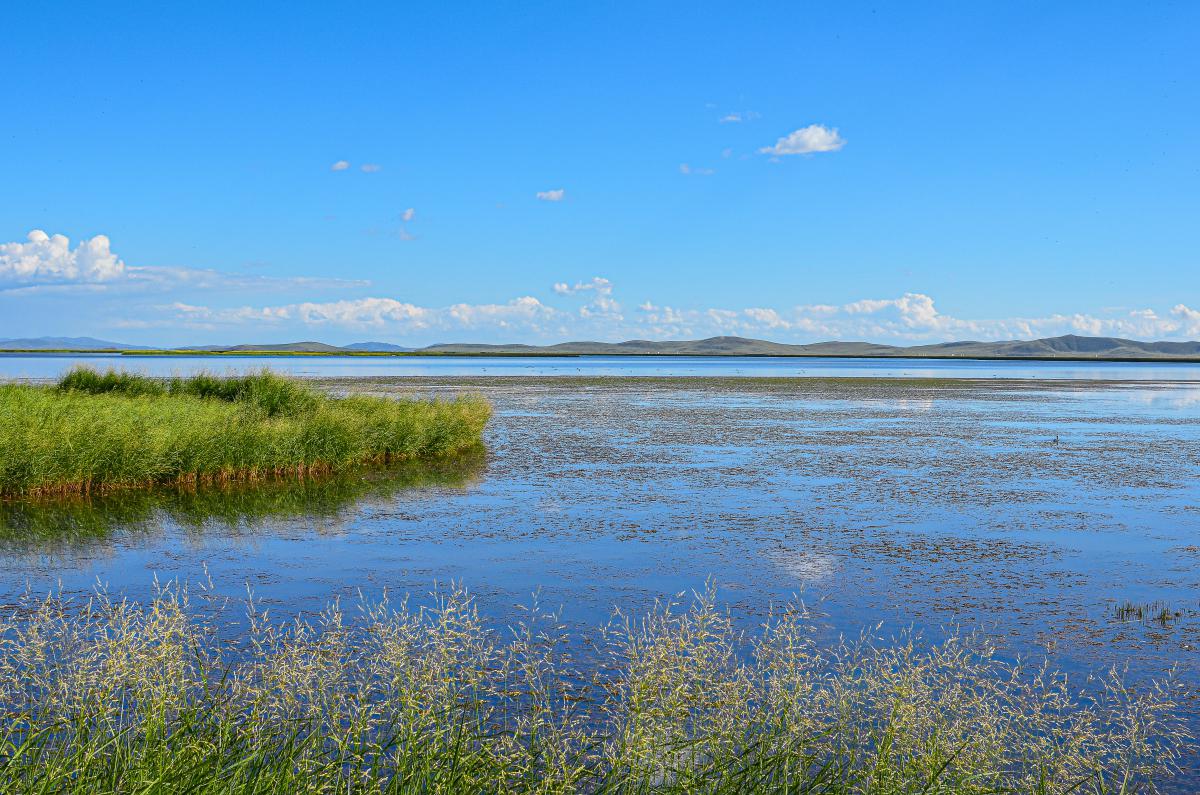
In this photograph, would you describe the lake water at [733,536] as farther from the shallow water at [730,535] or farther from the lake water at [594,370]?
the lake water at [594,370]

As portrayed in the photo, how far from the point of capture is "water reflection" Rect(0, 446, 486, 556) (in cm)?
1418

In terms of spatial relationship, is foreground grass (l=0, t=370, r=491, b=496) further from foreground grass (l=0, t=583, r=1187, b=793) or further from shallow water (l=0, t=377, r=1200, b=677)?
foreground grass (l=0, t=583, r=1187, b=793)

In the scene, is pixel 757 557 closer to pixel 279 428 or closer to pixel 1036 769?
pixel 1036 769

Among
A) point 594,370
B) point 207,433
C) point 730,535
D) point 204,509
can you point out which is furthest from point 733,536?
point 594,370

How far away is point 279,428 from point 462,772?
1739 cm

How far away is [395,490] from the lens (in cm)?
1894

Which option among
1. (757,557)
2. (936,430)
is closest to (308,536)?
(757,557)

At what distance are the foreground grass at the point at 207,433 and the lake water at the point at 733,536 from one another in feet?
3.58

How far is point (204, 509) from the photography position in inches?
653

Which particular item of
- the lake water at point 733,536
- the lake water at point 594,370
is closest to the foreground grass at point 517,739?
the lake water at point 733,536

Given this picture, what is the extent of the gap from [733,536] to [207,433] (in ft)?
38.5

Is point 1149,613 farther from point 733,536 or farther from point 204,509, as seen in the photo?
point 204,509

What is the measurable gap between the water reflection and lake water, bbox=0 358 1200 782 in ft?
0.25

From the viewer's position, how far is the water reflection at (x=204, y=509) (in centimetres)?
1418
